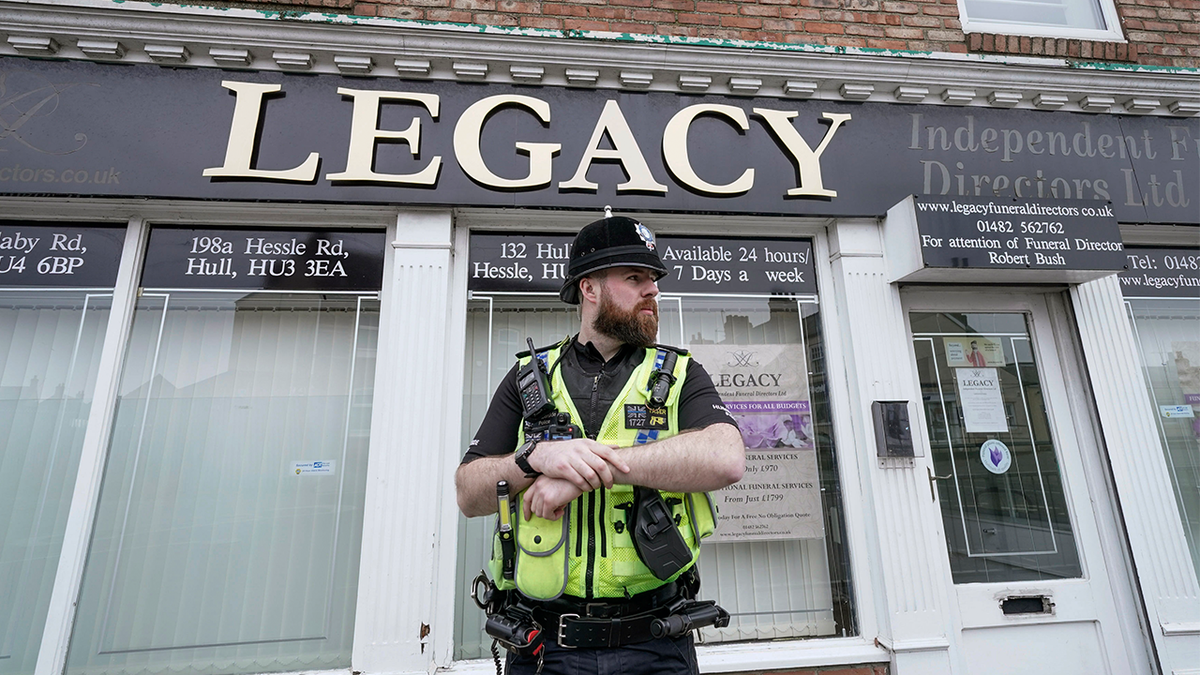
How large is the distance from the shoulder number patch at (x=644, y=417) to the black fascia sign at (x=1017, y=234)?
7.78ft

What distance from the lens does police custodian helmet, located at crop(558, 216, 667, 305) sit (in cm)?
174

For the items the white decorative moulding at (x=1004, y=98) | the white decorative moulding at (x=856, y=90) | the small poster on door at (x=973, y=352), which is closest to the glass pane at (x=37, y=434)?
the white decorative moulding at (x=856, y=90)

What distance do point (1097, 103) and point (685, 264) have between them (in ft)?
10.2

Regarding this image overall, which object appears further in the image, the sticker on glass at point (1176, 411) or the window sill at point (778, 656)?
the sticker on glass at point (1176, 411)

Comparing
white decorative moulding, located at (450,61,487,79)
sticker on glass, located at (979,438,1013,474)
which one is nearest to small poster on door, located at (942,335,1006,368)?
sticker on glass, located at (979,438,1013,474)

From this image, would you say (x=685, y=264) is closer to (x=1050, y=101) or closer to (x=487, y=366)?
(x=487, y=366)

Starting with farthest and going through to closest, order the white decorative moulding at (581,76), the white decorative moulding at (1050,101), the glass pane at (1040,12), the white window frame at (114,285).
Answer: the glass pane at (1040,12) < the white decorative moulding at (1050,101) < the white decorative moulding at (581,76) < the white window frame at (114,285)

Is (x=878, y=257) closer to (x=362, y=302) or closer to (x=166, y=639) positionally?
(x=362, y=302)

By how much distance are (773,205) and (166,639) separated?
4.10m

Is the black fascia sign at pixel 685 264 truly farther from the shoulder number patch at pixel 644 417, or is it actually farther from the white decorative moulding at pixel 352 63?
the shoulder number patch at pixel 644 417

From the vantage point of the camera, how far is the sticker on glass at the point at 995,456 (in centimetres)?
340

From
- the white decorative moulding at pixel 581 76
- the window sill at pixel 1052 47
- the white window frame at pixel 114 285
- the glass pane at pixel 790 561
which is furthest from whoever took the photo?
the window sill at pixel 1052 47

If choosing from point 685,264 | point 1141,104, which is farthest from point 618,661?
point 1141,104

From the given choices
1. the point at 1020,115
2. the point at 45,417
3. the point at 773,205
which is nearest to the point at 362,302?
the point at 45,417
